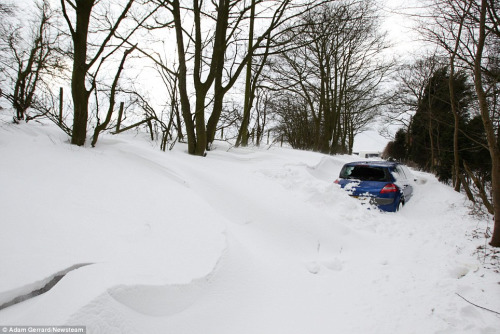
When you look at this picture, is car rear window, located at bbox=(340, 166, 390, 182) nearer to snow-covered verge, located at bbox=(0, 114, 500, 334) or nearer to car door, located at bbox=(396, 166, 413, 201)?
car door, located at bbox=(396, 166, 413, 201)

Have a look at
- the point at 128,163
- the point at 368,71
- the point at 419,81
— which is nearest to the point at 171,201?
the point at 128,163

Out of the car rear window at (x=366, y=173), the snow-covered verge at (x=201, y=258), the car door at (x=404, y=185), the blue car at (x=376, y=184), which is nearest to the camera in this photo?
the snow-covered verge at (x=201, y=258)

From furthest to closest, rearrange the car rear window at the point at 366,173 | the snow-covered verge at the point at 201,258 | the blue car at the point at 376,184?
1. the car rear window at the point at 366,173
2. the blue car at the point at 376,184
3. the snow-covered verge at the point at 201,258

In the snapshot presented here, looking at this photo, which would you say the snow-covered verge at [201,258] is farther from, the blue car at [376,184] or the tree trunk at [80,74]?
Answer: the blue car at [376,184]

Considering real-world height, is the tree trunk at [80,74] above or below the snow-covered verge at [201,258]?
above

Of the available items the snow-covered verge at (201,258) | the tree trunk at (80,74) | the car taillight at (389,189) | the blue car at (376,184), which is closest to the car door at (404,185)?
the blue car at (376,184)

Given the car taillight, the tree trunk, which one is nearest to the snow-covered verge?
→ the tree trunk

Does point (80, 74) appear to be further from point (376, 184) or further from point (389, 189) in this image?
point (389, 189)

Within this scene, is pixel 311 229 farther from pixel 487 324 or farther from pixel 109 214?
pixel 109 214

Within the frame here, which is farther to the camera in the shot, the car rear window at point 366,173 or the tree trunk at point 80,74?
the car rear window at point 366,173

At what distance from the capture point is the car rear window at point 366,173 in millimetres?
7176

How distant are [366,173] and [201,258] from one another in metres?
5.94

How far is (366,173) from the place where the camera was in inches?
293

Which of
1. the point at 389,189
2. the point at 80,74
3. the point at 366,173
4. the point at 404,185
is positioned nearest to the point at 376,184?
the point at 389,189
